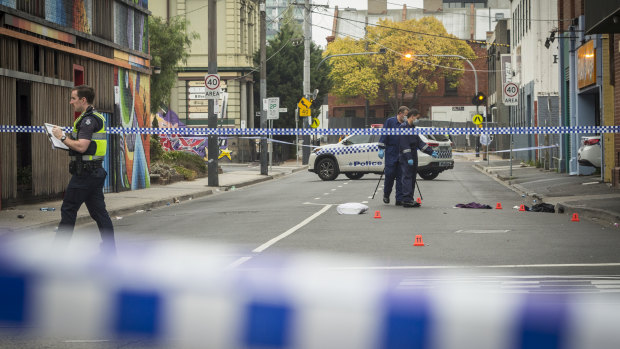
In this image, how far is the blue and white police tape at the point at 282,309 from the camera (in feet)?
22.1

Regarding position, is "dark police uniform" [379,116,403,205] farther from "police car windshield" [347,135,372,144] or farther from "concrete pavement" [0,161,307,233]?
"police car windshield" [347,135,372,144]

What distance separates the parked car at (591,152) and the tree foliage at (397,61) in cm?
5763

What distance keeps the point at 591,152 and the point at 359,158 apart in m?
7.82

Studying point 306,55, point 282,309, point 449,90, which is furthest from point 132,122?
point 449,90

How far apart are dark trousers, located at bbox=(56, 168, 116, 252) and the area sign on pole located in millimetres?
18691

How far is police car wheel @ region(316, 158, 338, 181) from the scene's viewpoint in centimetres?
3281

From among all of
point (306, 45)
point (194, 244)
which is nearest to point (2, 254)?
point (194, 244)

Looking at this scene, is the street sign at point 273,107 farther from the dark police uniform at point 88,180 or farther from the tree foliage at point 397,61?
the tree foliage at point 397,61

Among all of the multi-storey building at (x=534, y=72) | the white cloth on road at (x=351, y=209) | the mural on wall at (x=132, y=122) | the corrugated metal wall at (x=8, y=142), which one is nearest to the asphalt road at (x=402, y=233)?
the white cloth on road at (x=351, y=209)

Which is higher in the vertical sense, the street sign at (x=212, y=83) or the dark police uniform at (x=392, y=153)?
the street sign at (x=212, y=83)

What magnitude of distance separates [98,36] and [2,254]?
43.6ft

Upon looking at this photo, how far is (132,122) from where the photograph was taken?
2705 cm

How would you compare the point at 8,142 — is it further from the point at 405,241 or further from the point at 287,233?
the point at 405,241

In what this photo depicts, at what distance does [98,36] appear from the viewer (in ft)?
81.0
